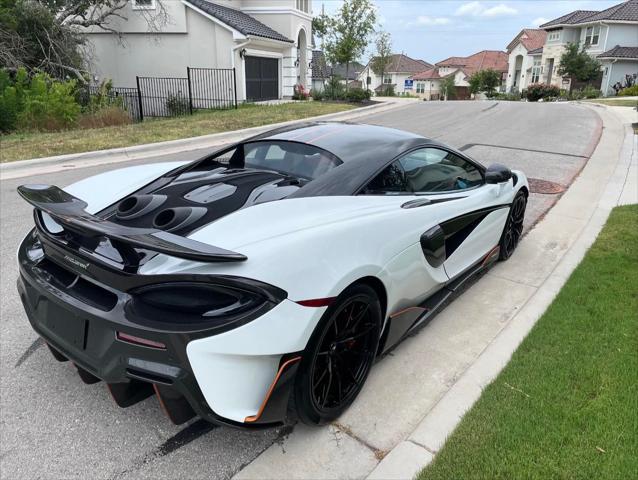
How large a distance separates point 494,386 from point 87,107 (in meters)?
15.9

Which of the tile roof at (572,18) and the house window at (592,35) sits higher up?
the tile roof at (572,18)

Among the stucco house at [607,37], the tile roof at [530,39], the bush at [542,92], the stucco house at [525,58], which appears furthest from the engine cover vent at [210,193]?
the tile roof at [530,39]

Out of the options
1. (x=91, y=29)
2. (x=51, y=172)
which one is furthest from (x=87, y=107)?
(x=91, y=29)

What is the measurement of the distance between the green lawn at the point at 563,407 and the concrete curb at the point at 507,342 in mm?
67

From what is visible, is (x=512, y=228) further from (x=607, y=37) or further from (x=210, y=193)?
(x=607, y=37)

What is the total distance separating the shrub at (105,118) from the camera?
13.8 metres

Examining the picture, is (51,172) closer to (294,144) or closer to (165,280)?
(294,144)

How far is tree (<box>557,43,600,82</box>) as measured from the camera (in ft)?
138

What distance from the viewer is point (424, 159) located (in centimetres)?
345

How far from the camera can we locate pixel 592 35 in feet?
153

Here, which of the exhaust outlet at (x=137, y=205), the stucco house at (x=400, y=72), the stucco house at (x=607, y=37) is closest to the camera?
the exhaust outlet at (x=137, y=205)

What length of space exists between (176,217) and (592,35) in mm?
55100

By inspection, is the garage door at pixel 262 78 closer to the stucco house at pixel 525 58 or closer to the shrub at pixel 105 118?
the shrub at pixel 105 118

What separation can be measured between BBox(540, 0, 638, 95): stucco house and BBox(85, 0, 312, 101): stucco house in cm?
3250
